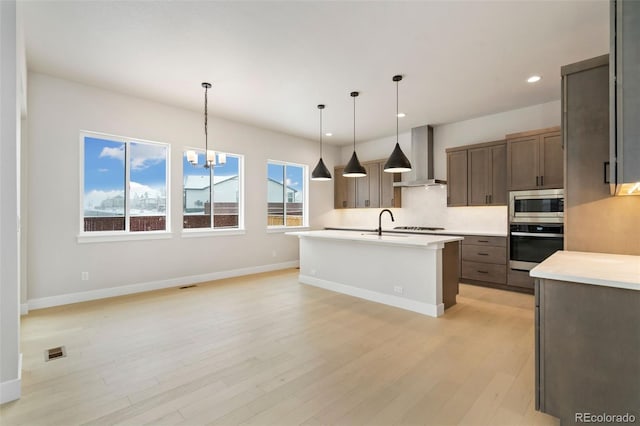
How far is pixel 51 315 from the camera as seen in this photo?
11.8ft

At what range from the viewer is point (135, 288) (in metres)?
4.61

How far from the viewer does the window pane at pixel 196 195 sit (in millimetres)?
5301

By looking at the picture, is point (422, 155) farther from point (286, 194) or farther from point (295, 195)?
point (286, 194)

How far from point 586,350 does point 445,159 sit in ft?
16.1

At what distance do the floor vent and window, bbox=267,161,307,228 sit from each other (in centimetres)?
412

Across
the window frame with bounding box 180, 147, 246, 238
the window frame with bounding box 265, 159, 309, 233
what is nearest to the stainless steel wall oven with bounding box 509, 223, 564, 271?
the window frame with bounding box 265, 159, 309, 233

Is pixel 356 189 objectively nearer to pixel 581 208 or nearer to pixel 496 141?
pixel 496 141

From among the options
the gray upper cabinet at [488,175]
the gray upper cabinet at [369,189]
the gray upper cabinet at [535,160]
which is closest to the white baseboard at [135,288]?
the gray upper cabinet at [369,189]

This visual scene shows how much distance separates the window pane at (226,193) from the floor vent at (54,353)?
3.17 meters

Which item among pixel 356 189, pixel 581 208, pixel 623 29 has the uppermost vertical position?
pixel 623 29

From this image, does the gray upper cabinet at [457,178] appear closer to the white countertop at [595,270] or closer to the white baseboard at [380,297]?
the white baseboard at [380,297]

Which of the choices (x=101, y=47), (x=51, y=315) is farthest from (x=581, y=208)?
(x=51, y=315)

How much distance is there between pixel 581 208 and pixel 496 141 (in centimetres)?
299

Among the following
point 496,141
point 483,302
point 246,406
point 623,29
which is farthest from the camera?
point 496,141
